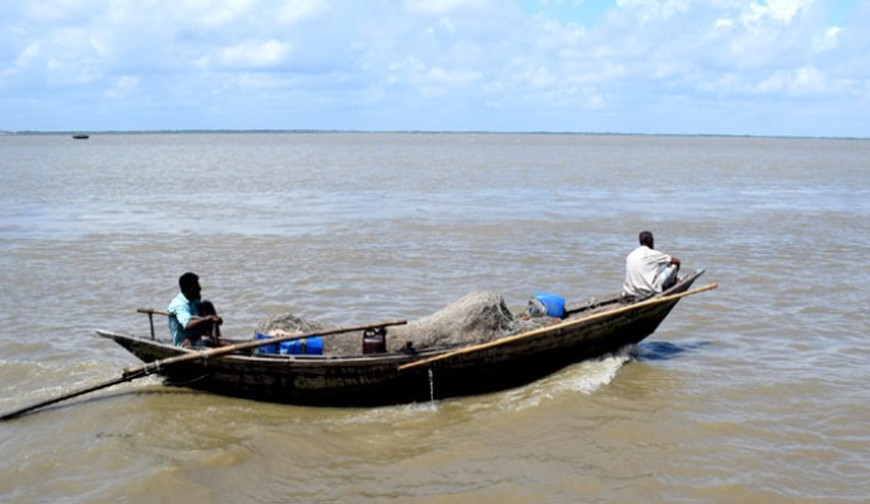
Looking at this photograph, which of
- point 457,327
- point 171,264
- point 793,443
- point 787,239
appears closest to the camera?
point 793,443

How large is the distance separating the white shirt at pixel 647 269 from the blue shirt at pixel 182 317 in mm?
5372

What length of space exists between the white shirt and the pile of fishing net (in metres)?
2.02

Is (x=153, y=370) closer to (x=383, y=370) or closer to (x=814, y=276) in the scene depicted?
(x=383, y=370)

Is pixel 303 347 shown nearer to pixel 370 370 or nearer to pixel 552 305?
pixel 370 370

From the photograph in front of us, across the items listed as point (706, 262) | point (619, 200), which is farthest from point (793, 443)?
point (619, 200)

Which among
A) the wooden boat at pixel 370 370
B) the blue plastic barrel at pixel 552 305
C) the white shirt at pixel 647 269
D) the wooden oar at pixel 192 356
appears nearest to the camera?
the wooden oar at pixel 192 356

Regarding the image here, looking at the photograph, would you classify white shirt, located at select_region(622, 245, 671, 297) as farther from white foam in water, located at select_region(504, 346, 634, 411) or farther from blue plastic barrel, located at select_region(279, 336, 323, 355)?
blue plastic barrel, located at select_region(279, 336, 323, 355)

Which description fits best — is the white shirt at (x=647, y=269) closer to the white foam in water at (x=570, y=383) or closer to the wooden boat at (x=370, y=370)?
the white foam in water at (x=570, y=383)

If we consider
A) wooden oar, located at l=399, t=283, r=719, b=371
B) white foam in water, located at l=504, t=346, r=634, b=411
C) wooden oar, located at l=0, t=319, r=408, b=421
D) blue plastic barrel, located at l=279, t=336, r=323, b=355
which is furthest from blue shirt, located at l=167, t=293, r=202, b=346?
white foam in water, located at l=504, t=346, r=634, b=411

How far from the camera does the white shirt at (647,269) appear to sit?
10023mm

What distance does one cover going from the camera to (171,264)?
16.3 metres

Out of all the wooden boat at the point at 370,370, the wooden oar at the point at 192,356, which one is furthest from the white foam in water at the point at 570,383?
the wooden oar at the point at 192,356

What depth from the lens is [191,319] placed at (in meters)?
8.33

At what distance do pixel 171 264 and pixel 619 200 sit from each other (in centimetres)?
1728
